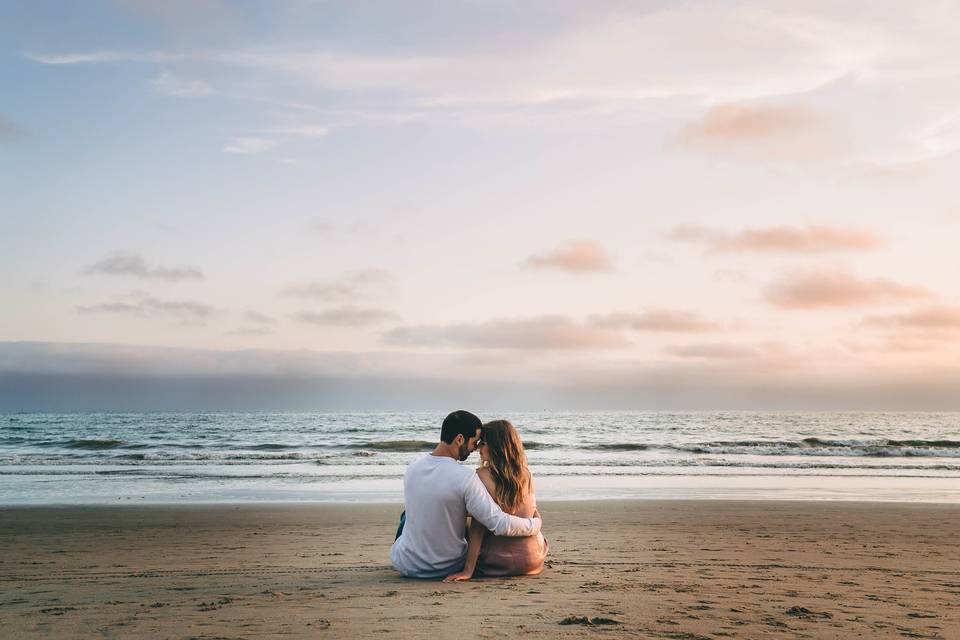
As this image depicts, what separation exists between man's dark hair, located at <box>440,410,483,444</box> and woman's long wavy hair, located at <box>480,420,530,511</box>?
0.12 metres

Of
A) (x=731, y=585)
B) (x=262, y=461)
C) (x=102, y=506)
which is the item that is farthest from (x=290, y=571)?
(x=262, y=461)

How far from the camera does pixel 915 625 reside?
5.29m

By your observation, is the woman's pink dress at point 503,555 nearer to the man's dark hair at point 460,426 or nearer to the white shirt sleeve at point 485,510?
the white shirt sleeve at point 485,510

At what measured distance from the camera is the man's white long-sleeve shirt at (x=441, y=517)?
619cm

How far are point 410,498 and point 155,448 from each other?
106 feet

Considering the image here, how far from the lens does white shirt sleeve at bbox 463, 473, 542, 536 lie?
6160mm

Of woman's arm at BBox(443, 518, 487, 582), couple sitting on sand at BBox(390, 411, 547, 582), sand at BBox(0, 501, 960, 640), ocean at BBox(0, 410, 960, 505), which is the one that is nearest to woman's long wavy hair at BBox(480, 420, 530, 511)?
couple sitting on sand at BBox(390, 411, 547, 582)

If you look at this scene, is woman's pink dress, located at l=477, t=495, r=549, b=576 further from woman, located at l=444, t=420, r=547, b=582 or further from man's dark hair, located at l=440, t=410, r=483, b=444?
man's dark hair, located at l=440, t=410, r=483, b=444

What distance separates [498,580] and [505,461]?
1113mm

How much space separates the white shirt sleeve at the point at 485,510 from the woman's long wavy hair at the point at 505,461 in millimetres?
132

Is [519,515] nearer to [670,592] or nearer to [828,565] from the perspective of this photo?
[670,592]

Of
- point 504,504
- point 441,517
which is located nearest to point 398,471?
point 441,517

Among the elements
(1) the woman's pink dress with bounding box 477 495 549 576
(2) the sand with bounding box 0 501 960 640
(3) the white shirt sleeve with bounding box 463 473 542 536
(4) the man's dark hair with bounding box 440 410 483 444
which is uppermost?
(4) the man's dark hair with bounding box 440 410 483 444

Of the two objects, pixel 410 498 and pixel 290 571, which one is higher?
pixel 410 498
